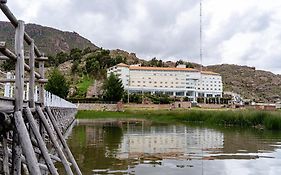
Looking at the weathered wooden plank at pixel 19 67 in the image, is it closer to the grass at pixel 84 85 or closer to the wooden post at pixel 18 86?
the wooden post at pixel 18 86

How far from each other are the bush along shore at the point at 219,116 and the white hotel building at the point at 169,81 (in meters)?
48.4

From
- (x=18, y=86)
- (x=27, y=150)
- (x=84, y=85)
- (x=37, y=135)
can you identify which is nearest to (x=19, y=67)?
(x=18, y=86)

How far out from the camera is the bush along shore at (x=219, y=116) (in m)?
51.9

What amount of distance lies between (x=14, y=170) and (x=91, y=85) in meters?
124

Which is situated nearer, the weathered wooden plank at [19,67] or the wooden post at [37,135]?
the weathered wooden plank at [19,67]

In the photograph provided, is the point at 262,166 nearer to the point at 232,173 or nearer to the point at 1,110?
the point at 232,173

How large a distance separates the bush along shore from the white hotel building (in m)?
48.4

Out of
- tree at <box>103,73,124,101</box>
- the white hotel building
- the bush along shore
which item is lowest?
the bush along shore

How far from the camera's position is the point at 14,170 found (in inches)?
295

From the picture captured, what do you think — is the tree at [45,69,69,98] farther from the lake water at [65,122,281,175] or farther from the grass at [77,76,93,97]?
the lake water at [65,122,281,175]

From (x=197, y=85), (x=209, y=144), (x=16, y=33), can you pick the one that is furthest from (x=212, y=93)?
(x=16, y=33)

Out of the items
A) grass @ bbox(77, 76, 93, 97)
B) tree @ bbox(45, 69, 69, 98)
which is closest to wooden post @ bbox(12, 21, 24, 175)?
tree @ bbox(45, 69, 69, 98)

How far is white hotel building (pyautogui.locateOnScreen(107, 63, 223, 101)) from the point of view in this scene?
140 m

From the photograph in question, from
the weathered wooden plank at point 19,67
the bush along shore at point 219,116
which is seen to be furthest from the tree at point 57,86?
the weathered wooden plank at point 19,67
